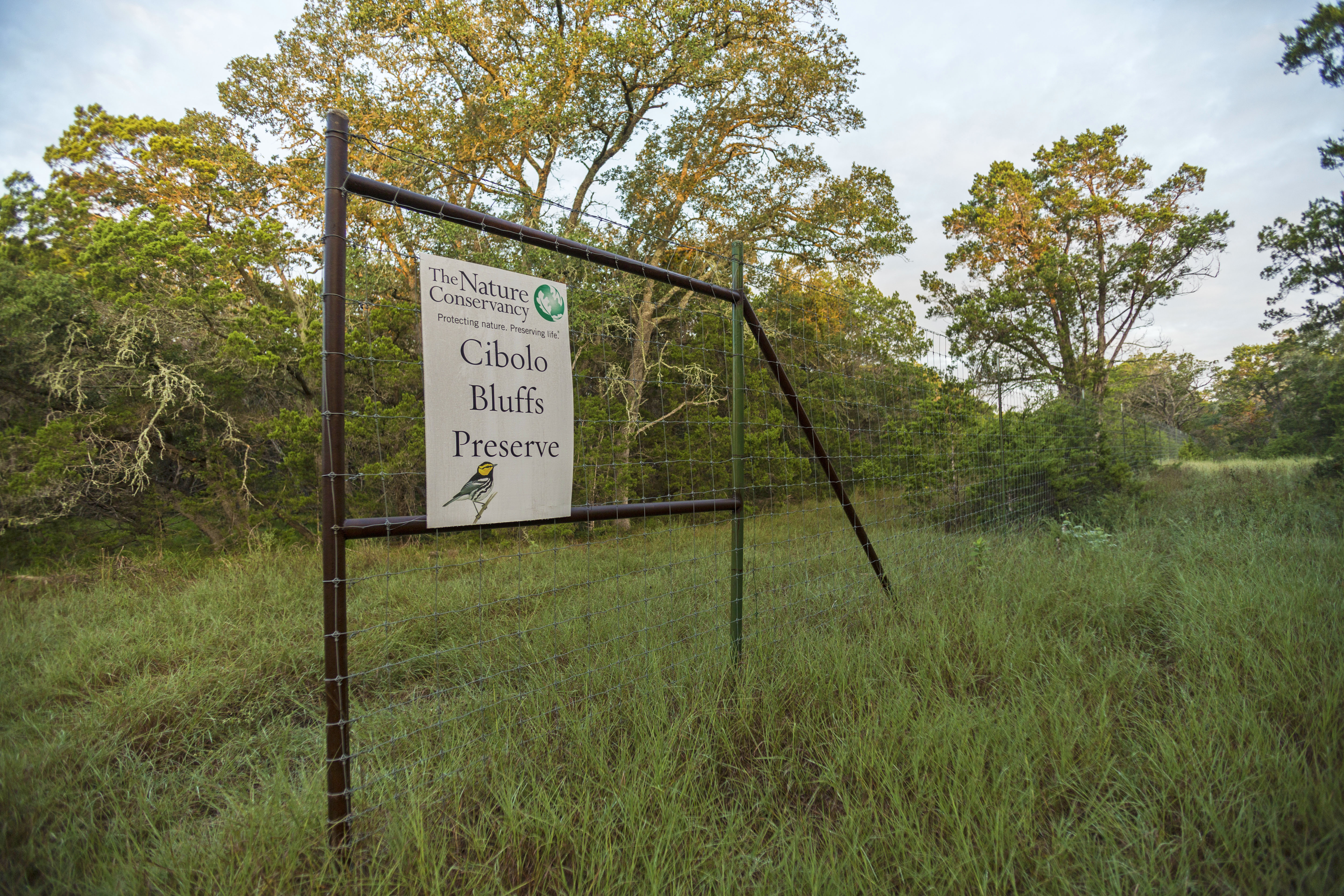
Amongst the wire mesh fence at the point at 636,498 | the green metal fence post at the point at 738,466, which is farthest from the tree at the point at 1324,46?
the green metal fence post at the point at 738,466

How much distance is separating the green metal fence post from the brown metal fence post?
1.72 metres

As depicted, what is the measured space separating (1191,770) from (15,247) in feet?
42.5

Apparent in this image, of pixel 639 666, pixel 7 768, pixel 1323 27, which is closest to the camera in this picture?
pixel 7 768

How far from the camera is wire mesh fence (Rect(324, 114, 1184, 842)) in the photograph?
2.27 m

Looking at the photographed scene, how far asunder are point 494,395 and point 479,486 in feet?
1.00

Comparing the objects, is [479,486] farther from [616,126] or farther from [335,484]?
[616,126]

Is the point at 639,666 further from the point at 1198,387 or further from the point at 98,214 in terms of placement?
the point at 1198,387

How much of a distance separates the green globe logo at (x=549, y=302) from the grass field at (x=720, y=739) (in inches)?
34.8

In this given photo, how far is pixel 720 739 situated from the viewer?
7.22 feet

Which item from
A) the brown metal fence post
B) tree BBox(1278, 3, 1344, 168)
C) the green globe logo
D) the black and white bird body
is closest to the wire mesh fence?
the brown metal fence post

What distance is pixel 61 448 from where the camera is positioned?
18.7ft

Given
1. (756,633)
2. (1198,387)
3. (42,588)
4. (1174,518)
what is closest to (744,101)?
(1174,518)

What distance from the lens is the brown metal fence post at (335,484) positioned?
5.21 ft

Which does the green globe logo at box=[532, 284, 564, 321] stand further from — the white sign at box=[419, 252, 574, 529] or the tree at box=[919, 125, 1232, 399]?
the tree at box=[919, 125, 1232, 399]
